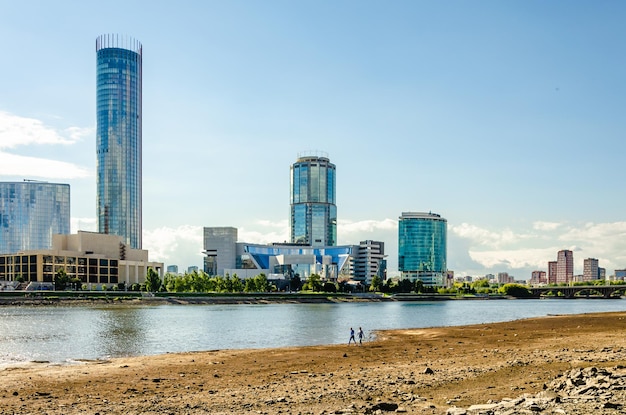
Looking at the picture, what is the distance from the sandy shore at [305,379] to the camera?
31.9m

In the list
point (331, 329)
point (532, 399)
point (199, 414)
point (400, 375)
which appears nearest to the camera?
point (532, 399)

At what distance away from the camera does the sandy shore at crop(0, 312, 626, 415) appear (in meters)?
31.9

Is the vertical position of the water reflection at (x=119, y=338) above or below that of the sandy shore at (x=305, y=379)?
below

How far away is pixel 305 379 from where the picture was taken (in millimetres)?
40844

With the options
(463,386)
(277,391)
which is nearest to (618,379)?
(463,386)

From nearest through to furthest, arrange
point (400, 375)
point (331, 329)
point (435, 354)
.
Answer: point (400, 375) < point (435, 354) < point (331, 329)

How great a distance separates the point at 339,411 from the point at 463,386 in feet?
31.6

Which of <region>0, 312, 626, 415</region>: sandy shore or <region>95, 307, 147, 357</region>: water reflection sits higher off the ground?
<region>0, 312, 626, 415</region>: sandy shore

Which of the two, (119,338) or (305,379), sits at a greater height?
(305,379)

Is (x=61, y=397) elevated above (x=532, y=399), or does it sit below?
below

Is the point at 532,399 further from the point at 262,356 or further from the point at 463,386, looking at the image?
the point at 262,356

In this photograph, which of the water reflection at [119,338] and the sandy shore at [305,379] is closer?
the sandy shore at [305,379]

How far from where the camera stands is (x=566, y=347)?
56.9 meters

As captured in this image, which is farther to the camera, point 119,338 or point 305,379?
point 119,338
